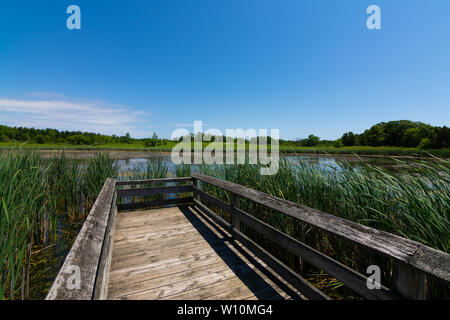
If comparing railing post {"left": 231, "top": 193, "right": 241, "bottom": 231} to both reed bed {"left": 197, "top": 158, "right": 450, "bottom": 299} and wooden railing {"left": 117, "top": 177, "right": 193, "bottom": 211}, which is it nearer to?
reed bed {"left": 197, "top": 158, "right": 450, "bottom": 299}

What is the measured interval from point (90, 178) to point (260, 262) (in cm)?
504

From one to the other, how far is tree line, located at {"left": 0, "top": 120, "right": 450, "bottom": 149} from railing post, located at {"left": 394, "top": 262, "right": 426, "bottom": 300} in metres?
39.8

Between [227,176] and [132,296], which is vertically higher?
[227,176]

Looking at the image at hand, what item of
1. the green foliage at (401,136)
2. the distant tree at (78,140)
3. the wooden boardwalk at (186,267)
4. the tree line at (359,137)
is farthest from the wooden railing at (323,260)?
the distant tree at (78,140)

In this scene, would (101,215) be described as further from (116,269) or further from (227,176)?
(227,176)

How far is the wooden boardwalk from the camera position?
6.82 feet

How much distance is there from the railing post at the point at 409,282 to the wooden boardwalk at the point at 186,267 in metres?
0.97

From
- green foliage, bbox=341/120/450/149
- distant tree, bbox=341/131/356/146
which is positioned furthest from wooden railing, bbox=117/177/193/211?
distant tree, bbox=341/131/356/146

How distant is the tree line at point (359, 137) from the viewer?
135 ft

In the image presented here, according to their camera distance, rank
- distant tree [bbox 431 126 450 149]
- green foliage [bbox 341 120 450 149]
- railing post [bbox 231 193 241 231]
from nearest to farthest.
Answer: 1. railing post [bbox 231 193 241 231]
2. distant tree [bbox 431 126 450 149]
3. green foliage [bbox 341 120 450 149]
